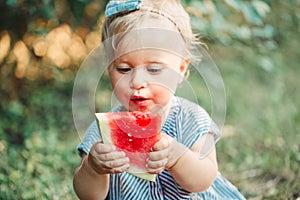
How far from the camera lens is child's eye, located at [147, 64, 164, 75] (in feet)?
7.55

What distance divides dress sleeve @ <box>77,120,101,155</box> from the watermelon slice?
311 millimetres

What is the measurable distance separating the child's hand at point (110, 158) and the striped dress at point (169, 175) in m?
0.39

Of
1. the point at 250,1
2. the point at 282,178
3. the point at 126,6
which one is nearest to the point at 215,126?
the point at 126,6

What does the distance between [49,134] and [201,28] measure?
3.55ft

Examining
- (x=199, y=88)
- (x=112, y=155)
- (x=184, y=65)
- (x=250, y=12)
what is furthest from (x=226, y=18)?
(x=112, y=155)

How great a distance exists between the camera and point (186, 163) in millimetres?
2357

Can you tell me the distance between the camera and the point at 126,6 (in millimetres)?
2457

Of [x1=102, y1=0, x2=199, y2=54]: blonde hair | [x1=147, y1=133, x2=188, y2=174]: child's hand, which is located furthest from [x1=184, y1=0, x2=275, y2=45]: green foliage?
[x1=147, y1=133, x2=188, y2=174]: child's hand

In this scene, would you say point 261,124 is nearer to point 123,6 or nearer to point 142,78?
point 123,6

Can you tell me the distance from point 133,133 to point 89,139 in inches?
14.6

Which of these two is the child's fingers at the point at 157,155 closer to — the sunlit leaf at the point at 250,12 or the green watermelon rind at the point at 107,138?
the green watermelon rind at the point at 107,138

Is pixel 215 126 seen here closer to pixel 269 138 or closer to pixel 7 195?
pixel 7 195

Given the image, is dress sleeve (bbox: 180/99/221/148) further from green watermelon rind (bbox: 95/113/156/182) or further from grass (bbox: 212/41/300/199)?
grass (bbox: 212/41/300/199)

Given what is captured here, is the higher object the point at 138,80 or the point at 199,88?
the point at 138,80
